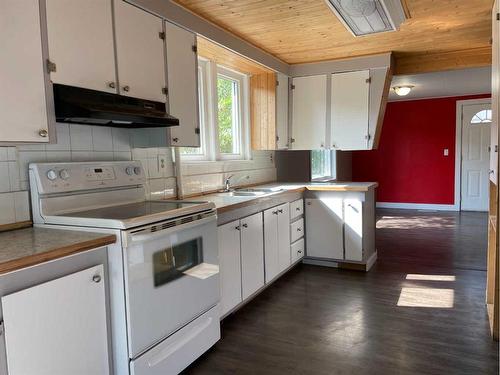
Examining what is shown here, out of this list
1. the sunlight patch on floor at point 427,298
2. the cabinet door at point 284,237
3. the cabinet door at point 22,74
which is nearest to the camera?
the cabinet door at point 22,74

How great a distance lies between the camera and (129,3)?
83.2 inches

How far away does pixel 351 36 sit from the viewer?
3.31 m

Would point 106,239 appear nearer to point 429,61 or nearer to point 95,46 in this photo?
point 95,46

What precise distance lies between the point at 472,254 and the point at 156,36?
4034 mm

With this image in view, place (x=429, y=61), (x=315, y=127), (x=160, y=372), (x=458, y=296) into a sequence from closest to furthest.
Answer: (x=160, y=372), (x=458, y=296), (x=429, y=61), (x=315, y=127)

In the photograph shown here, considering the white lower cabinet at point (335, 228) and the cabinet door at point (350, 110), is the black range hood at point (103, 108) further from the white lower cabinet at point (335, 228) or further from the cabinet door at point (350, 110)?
the cabinet door at point (350, 110)

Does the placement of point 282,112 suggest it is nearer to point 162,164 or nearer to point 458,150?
point 162,164

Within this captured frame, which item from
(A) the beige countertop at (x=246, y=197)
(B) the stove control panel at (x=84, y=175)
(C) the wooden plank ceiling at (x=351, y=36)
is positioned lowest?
(A) the beige countertop at (x=246, y=197)

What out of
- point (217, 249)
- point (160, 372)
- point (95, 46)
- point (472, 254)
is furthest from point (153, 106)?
point (472, 254)

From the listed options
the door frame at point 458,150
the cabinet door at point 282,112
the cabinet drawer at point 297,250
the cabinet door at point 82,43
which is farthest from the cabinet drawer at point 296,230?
the door frame at point 458,150

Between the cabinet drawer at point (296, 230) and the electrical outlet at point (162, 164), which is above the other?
the electrical outlet at point (162, 164)

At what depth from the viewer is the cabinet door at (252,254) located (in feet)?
8.99

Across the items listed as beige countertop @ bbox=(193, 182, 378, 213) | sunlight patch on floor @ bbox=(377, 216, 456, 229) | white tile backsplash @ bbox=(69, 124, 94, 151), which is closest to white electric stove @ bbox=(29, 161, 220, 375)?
white tile backsplash @ bbox=(69, 124, 94, 151)

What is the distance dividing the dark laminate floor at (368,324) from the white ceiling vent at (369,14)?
2.09m
